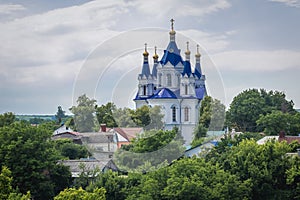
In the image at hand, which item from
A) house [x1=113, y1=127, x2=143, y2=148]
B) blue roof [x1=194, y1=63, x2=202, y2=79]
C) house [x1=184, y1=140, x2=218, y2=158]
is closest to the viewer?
house [x1=113, y1=127, x2=143, y2=148]

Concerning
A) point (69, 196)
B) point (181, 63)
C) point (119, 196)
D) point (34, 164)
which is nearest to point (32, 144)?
point (34, 164)

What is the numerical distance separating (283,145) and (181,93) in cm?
Result: 1234

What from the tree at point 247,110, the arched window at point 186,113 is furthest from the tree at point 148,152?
the tree at point 247,110

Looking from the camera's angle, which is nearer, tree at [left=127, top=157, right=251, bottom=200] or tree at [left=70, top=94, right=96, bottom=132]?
tree at [left=70, top=94, right=96, bottom=132]

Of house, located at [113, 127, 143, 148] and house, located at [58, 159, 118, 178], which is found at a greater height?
house, located at [113, 127, 143, 148]

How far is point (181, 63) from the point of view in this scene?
3519cm

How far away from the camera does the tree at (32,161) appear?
2217cm

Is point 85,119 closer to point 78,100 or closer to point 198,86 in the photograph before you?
point 78,100

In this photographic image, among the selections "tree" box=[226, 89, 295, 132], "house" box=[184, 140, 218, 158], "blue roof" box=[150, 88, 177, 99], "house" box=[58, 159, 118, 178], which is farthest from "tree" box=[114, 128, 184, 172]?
"tree" box=[226, 89, 295, 132]

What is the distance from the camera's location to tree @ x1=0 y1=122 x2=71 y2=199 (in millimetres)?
22172

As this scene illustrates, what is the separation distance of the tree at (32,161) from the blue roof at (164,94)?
9067mm

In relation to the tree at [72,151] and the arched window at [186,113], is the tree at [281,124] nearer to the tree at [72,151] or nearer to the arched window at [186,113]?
the arched window at [186,113]

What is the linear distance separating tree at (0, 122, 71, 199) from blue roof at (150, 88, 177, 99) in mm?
9067

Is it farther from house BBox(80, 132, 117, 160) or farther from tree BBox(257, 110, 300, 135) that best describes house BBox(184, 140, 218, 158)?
tree BBox(257, 110, 300, 135)
